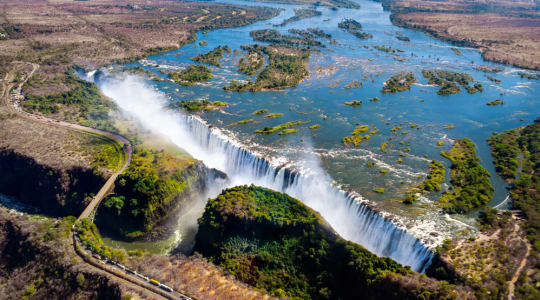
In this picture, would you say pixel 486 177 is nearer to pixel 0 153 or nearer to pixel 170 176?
pixel 170 176

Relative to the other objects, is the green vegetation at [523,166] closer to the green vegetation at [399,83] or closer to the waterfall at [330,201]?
the waterfall at [330,201]

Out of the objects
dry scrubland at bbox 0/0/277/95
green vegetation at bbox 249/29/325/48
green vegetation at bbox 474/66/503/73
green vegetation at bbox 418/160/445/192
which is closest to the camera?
green vegetation at bbox 418/160/445/192

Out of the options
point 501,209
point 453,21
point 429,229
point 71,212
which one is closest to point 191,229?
point 71,212

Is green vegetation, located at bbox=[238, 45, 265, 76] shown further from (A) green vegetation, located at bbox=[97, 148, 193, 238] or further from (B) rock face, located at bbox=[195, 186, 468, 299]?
(B) rock face, located at bbox=[195, 186, 468, 299]

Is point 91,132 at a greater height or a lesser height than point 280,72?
lesser

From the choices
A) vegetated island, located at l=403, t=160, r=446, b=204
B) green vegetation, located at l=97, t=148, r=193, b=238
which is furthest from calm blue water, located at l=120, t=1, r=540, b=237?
green vegetation, located at l=97, t=148, r=193, b=238

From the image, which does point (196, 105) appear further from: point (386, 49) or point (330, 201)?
point (386, 49)

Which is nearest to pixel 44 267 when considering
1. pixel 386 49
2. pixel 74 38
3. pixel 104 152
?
pixel 104 152
